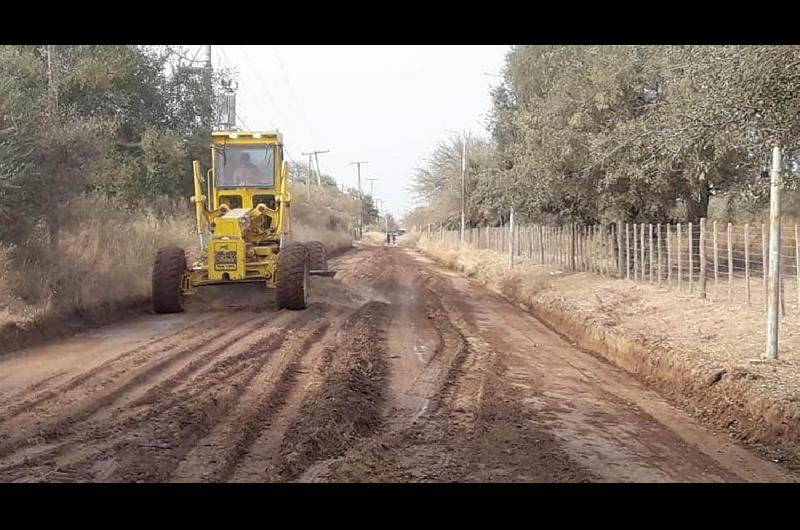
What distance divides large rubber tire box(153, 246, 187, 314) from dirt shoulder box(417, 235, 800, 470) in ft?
26.1

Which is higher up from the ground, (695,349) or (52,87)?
(52,87)

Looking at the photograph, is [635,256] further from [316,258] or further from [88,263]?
[88,263]

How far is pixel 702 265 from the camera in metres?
16.6

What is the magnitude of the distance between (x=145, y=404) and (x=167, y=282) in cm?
847

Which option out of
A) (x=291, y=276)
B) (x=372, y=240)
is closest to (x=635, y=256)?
(x=291, y=276)

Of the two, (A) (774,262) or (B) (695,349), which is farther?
(B) (695,349)

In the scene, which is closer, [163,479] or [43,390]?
[163,479]

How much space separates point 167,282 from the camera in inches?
634

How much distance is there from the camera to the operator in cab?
18.2m

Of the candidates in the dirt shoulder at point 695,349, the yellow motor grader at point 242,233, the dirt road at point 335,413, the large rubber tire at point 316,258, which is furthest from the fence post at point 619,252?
the yellow motor grader at point 242,233

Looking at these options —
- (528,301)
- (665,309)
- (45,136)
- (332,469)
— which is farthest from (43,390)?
(528,301)

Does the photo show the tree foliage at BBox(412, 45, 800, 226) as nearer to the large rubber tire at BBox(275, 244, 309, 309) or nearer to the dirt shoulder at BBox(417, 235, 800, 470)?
the dirt shoulder at BBox(417, 235, 800, 470)
